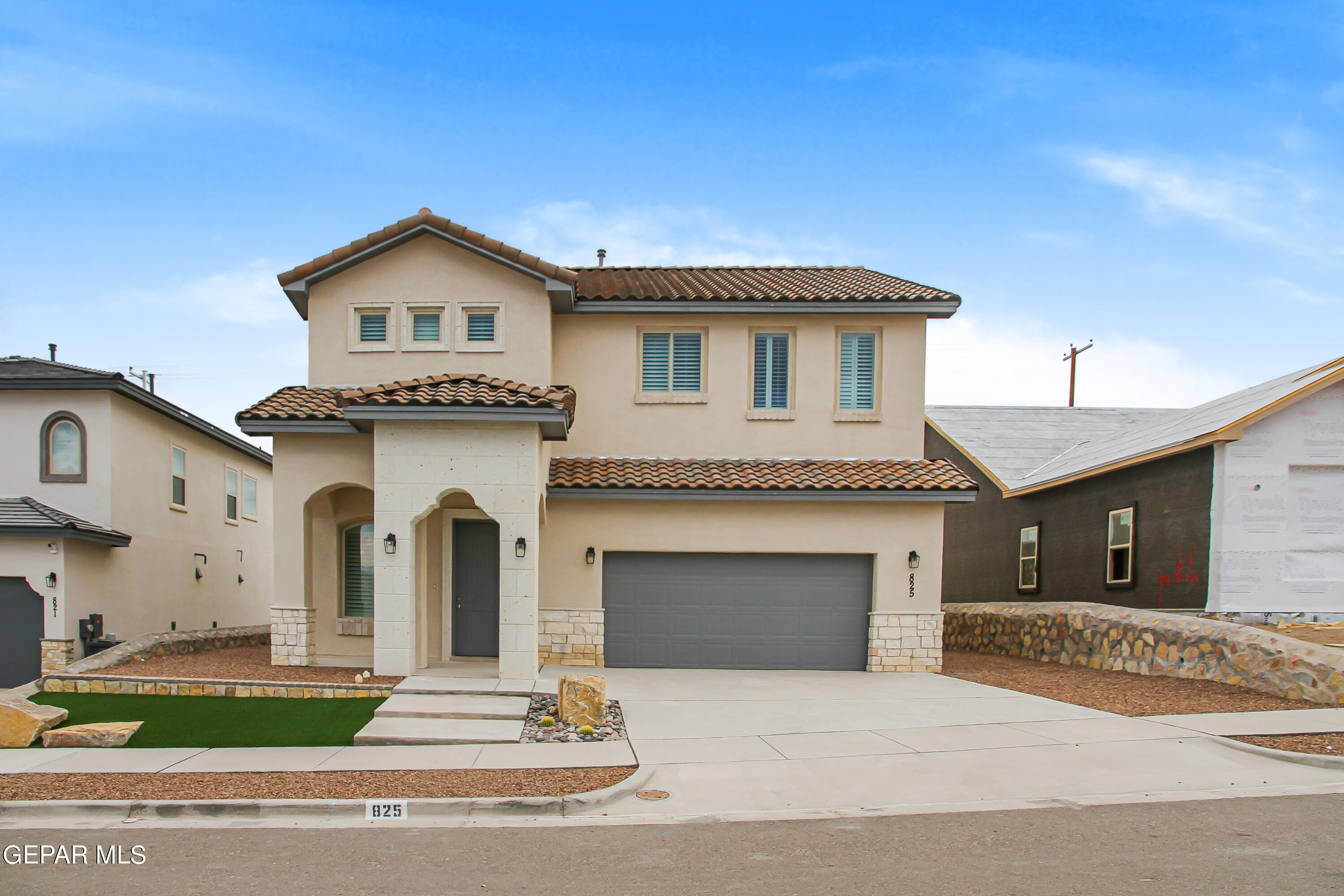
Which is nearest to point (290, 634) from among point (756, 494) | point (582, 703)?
point (582, 703)

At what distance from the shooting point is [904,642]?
15.6m

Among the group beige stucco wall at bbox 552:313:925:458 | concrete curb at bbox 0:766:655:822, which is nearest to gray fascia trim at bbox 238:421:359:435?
beige stucco wall at bbox 552:313:925:458

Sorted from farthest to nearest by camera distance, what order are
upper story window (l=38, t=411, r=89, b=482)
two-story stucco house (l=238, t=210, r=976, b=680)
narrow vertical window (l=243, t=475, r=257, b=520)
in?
narrow vertical window (l=243, t=475, r=257, b=520), upper story window (l=38, t=411, r=89, b=482), two-story stucco house (l=238, t=210, r=976, b=680)

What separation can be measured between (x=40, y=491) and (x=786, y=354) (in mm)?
14927

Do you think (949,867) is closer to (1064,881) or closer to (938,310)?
(1064,881)

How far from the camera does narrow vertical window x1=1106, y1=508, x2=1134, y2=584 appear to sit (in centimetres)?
1781

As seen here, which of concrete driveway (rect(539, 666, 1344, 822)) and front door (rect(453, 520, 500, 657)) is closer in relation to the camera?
concrete driveway (rect(539, 666, 1344, 822))

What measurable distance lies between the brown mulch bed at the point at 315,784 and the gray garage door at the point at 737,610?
277 inches

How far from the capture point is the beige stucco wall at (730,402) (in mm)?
16672

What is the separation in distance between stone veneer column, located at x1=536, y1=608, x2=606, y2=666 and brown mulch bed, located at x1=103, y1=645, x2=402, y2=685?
3135mm

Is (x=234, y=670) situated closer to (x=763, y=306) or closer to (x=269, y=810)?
(x=269, y=810)

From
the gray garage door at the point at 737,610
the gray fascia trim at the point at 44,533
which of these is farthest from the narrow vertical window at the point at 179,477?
the gray garage door at the point at 737,610

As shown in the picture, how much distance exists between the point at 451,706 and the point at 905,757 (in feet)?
18.4

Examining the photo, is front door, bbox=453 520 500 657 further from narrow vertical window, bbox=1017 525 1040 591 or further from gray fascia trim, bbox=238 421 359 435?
narrow vertical window, bbox=1017 525 1040 591
